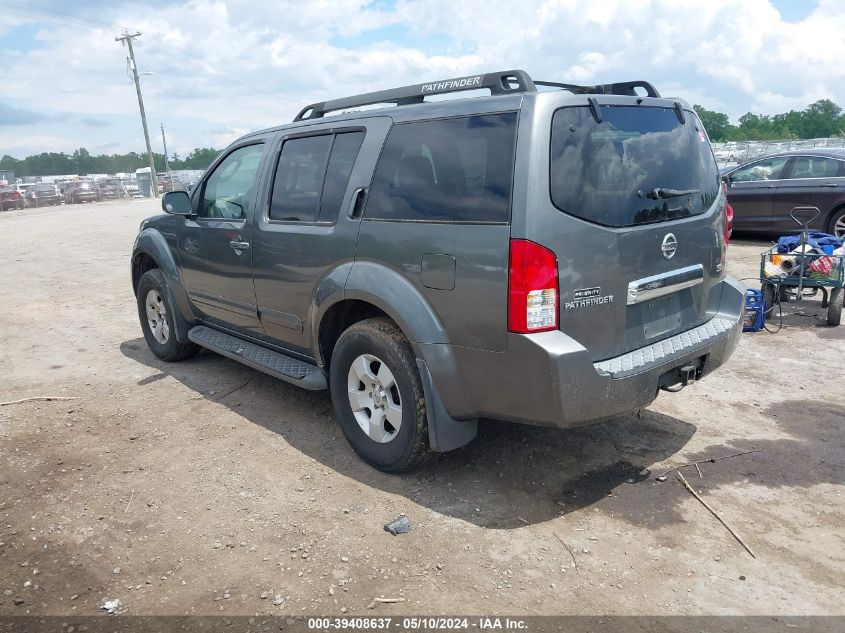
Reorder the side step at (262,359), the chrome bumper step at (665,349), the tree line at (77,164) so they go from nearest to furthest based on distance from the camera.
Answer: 1. the chrome bumper step at (665,349)
2. the side step at (262,359)
3. the tree line at (77,164)

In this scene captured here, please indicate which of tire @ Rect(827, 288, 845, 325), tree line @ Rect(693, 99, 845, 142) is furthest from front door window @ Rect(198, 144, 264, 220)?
tree line @ Rect(693, 99, 845, 142)

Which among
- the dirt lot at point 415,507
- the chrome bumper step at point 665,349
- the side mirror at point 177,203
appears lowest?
the dirt lot at point 415,507

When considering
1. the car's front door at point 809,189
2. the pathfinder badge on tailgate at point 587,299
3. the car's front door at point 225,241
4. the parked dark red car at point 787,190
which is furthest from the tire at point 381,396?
the parked dark red car at point 787,190

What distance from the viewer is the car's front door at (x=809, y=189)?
10070mm

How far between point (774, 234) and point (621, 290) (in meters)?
9.65

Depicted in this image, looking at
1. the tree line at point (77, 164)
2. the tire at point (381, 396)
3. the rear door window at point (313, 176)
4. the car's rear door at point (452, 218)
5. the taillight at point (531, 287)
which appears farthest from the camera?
the tree line at point (77, 164)

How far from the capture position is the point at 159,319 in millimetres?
5957

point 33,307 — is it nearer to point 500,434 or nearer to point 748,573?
point 500,434

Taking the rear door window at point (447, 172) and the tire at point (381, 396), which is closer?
the rear door window at point (447, 172)

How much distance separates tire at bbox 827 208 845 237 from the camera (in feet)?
32.8

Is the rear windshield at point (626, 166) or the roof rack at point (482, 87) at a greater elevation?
the roof rack at point (482, 87)

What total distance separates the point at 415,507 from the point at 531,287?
4.35ft

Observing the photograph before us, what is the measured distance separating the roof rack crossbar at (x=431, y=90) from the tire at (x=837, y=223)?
8734 mm

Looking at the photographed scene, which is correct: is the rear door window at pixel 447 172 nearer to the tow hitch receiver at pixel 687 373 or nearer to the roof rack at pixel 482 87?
the roof rack at pixel 482 87
